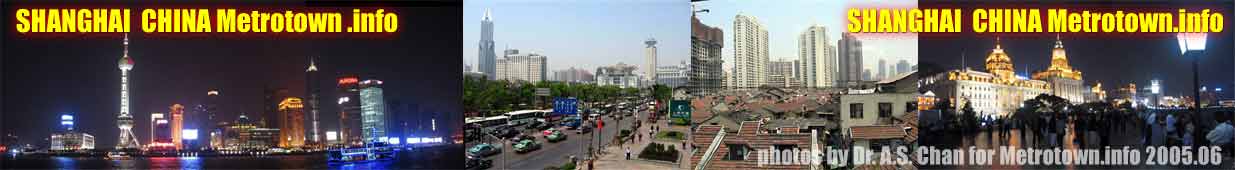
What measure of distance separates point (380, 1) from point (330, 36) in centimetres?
35

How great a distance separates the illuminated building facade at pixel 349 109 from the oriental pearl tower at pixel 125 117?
1.13 metres

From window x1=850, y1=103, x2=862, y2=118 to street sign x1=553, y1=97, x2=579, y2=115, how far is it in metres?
1.61

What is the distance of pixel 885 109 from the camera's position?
4.55 metres

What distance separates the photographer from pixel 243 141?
5004mm

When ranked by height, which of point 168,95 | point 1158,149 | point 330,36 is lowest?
point 1158,149

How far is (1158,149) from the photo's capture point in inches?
181

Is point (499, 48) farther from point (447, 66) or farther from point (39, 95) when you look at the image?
point (39, 95)

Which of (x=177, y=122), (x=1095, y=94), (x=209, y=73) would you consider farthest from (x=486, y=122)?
(x=1095, y=94)

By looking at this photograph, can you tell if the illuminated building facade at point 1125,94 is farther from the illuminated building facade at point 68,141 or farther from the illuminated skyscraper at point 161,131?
the illuminated building facade at point 68,141

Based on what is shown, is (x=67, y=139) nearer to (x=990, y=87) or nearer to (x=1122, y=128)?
(x=990, y=87)

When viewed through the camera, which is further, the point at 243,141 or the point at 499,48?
the point at 243,141

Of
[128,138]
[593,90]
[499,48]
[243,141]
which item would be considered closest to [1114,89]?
[593,90]

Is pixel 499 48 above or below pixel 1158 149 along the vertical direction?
above

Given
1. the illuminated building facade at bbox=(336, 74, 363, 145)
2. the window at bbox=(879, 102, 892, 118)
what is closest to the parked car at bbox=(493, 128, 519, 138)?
the illuminated building facade at bbox=(336, 74, 363, 145)
